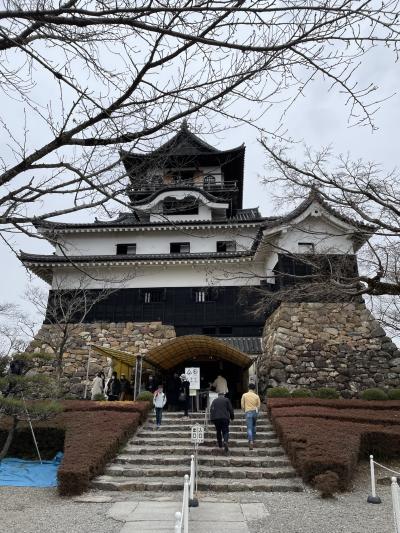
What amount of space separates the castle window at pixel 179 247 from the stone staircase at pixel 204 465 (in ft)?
42.9

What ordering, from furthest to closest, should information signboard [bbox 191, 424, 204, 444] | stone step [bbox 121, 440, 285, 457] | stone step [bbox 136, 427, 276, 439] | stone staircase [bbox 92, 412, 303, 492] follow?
stone step [bbox 136, 427, 276, 439]
stone step [bbox 121, 440, 285, 457]
stone staircase [bbox 92, 412, 303, 492]
information signboard [bbox 191, 424, 204, 444]

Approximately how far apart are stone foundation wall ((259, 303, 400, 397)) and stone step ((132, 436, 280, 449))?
544 cm

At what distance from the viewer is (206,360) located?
21953 mm

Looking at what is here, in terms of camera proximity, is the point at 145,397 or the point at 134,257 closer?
the point at 145,397

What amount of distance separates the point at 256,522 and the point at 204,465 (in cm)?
396

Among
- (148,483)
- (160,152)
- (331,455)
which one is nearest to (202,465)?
(148,483)

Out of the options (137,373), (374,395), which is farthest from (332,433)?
(137,373)

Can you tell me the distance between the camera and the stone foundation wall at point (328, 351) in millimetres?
17969

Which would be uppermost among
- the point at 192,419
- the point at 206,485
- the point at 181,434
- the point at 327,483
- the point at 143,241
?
the point at 143,241

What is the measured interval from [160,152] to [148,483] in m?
7.92

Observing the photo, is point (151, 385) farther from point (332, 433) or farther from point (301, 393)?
point (332, 433)

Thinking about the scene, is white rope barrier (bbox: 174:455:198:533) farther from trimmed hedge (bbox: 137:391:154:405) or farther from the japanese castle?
the japanese castle

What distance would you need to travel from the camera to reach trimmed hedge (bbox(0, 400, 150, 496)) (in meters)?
9.00

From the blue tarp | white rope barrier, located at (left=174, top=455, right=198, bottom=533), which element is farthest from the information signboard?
the blue tarp
